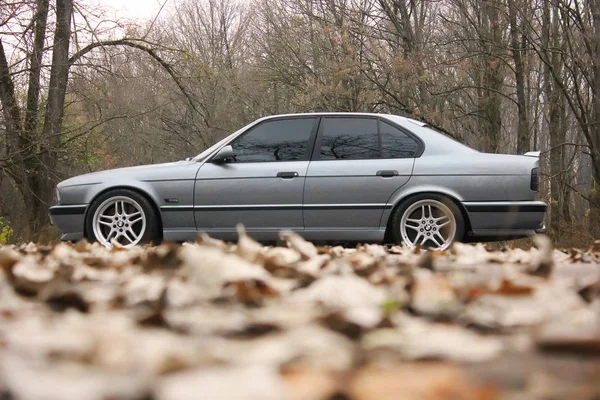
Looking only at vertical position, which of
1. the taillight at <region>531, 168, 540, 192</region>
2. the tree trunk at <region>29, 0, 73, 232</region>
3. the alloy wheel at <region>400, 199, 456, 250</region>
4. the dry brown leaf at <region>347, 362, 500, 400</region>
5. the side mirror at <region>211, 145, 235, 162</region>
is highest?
the tree trunk at <region>29, 0, 73, 232</region>

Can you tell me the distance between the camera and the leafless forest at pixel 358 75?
36.7 ft

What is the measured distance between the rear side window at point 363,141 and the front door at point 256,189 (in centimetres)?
21

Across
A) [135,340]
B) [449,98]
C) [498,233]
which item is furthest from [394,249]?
[449,98]

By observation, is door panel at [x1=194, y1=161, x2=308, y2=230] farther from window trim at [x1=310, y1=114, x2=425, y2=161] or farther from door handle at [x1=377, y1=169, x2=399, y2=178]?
door handle at [x1=377, y1=169, x2=399, y2=178]

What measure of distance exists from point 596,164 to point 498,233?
688cm

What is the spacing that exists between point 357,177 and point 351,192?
160mm

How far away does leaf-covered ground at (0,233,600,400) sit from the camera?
87 cm

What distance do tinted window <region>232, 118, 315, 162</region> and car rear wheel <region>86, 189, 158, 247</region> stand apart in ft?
3.49


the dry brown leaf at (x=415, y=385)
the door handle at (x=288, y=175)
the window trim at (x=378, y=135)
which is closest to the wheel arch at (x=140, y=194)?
the door handle at (x=288, y=175)

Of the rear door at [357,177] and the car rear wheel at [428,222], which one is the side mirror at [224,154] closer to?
the rear door at [357,177]

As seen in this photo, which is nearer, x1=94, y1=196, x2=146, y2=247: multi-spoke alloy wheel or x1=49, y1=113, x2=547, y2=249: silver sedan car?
x1=49, y1=113, x2=547, y2=249: silver sedan car

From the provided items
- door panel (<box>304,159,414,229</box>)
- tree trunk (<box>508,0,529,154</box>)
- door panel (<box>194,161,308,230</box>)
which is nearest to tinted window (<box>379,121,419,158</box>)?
door panel (<box>304,159,414,229</box>)

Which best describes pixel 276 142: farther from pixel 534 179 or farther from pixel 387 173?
pixel 534 179

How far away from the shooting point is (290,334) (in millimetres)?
1146
